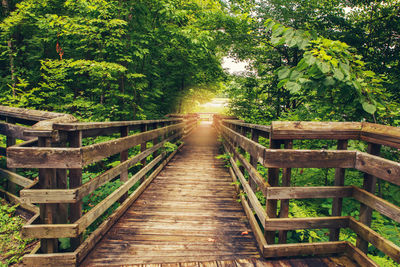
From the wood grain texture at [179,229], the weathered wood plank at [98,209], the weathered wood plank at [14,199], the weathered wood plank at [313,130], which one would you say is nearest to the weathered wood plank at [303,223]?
the wood grain texture at [179,229]

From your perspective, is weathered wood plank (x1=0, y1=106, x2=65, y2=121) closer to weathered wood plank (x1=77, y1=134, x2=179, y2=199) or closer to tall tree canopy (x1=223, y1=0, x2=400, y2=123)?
weathered wood plank (x1=77, y1=134, x2=179, y2=199)

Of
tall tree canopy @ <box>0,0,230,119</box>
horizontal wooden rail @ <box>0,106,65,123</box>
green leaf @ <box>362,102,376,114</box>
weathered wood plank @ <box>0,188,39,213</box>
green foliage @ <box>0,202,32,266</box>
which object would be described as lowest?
green foliage @ <box>0,202,32,266</box>

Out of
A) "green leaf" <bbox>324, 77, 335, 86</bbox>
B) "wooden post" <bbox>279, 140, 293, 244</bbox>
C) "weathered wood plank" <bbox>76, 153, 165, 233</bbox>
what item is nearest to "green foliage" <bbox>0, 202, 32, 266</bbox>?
"weathered wood plank" <bbox>76, 153, 165, 233</bbox>

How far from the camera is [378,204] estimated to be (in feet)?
6.39

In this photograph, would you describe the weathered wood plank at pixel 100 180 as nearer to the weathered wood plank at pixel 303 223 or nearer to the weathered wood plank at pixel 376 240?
the weathered wood plank at pixel 303 223

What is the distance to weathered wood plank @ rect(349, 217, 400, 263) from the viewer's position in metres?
1.70

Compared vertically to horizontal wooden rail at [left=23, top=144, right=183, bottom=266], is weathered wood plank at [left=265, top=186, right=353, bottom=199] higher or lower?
higher

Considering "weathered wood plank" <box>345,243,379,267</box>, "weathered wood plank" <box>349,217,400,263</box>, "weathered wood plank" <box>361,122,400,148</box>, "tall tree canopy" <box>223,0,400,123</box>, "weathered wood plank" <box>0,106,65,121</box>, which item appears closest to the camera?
"weathered wood plank" <box>349,217,400,263</box>

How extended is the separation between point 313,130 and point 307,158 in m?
0.32

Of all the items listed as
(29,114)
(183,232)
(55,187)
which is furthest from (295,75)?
(29,114)

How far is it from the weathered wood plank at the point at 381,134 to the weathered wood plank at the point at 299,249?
4.02 ft

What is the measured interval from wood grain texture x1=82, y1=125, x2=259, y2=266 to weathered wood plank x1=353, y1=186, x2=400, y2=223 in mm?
1330

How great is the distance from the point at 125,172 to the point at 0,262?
1769 mm

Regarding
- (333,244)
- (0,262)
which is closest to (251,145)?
(333,244)
